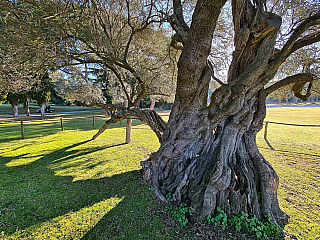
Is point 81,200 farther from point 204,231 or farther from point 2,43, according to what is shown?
point 2,43

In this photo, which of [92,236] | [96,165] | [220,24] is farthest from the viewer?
[220,24]

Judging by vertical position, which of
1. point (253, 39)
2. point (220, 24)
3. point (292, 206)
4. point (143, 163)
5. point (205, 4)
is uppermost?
point (220, 24)

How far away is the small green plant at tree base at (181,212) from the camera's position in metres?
2.73

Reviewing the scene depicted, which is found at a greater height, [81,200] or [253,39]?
[253,39]

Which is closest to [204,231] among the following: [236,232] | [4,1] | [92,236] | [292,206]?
[236,232]

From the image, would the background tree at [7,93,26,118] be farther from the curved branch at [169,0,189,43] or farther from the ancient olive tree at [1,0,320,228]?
the curved branch at [169,0,189,43]

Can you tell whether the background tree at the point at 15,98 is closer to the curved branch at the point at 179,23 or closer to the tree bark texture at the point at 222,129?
the curved branch at the point at 179,23

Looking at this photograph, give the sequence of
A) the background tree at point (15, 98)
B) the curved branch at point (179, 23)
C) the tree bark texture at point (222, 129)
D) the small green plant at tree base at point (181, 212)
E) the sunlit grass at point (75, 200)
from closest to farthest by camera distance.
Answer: the sunlit grass at point (75, 200) < the small green plant at tree base at point (181, 212) < the tree bark texture at point (222, 129) < the curved branch at point (179, 23) < the background tree at point (15, 98)

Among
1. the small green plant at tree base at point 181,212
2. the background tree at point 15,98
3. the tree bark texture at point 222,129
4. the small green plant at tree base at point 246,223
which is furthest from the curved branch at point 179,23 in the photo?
the background tree at point 15,98

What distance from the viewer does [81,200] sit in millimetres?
3381

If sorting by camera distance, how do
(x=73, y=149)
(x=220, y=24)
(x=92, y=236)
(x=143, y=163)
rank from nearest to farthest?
(x=92, y=236) < (x=143, y=163) < (x=220, y=24) < (x=73, y=149)

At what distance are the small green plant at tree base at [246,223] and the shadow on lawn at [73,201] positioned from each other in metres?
0.96

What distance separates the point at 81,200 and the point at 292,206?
4711mm

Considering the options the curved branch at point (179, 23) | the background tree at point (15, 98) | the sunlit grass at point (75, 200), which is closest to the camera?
the sunlit grass at point (75, 200)
